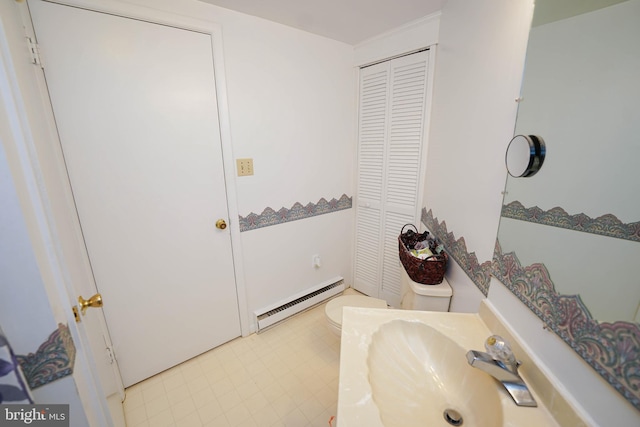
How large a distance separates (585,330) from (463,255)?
637 millimetres

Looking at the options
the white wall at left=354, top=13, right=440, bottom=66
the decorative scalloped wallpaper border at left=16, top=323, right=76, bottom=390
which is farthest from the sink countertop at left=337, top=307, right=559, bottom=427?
the white wall at left=354, top=13, right=440, bottom=66

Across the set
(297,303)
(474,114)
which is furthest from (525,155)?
(297,303)

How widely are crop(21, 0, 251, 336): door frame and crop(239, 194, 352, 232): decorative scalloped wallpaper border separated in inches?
3.8

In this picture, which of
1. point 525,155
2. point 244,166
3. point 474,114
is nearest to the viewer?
point 525,155

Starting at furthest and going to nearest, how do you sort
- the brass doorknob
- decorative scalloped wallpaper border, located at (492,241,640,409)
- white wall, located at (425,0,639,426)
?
the brass doorknob → white wall, located at (425,0,639,426) → decorative scalloped wallpaper border, located at (492,241,640,409)

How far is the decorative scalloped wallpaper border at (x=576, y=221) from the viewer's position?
0.49 m

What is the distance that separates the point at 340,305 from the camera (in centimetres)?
169

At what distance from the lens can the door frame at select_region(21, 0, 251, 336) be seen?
1094 millimetres

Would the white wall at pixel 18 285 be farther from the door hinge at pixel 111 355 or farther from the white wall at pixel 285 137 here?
the white wall at pixel 285 137

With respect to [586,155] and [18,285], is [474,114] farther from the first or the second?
[18,285]

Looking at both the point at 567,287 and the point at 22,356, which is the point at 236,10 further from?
the point at 567,287

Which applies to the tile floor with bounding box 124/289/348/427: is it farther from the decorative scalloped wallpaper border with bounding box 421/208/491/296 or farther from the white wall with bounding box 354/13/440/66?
the white wall with bounding box 354/13/440/66

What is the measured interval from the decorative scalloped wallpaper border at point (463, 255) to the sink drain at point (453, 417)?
1.44 ft

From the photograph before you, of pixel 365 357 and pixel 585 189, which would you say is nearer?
pixel 585 189
